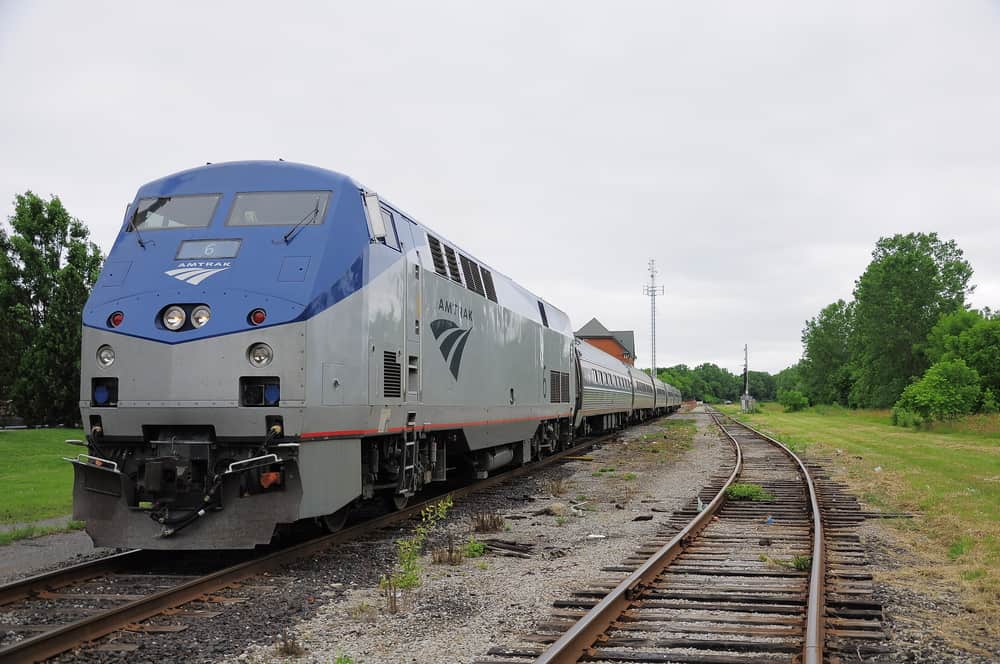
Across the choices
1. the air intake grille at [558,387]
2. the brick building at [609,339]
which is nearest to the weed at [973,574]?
the air intake grille at [558,387]

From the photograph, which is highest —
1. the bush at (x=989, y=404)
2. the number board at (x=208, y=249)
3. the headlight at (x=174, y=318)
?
the number board at (x=208, y=249)

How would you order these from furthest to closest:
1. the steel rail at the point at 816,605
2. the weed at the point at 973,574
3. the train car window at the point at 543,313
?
the train car window at the point at 543,313
the weed at the point at 973,574
the steel rail at the point at 816,605

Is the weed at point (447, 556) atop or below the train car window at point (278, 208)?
below

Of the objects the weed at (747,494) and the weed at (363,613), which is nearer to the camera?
the weed at (363,613)

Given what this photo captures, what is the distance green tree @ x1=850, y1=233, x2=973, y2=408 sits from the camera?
5828 cm

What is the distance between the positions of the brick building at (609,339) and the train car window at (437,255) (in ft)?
311

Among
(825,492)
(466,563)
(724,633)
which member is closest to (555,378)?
(825,492)

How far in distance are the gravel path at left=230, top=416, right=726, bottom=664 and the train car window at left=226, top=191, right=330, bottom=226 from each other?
3.48 meters

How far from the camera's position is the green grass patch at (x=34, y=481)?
Answer: 36.0 ft

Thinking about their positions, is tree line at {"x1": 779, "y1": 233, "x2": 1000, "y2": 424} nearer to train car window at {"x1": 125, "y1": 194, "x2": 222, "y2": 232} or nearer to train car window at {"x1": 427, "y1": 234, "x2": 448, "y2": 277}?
train car window at {"x1": 427, "y1": 234, "x2": 448, "y2": 277}

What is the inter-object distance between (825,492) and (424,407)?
25.7 ft

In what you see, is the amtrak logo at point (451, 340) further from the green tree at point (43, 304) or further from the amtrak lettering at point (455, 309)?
the green tree at point (43, 304)

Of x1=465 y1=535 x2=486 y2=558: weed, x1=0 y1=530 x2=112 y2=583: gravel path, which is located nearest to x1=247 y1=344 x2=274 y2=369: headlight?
x1=0 y1=530 x2=112 y2=583: gravel path

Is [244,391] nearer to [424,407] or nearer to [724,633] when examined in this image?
[424,407]
